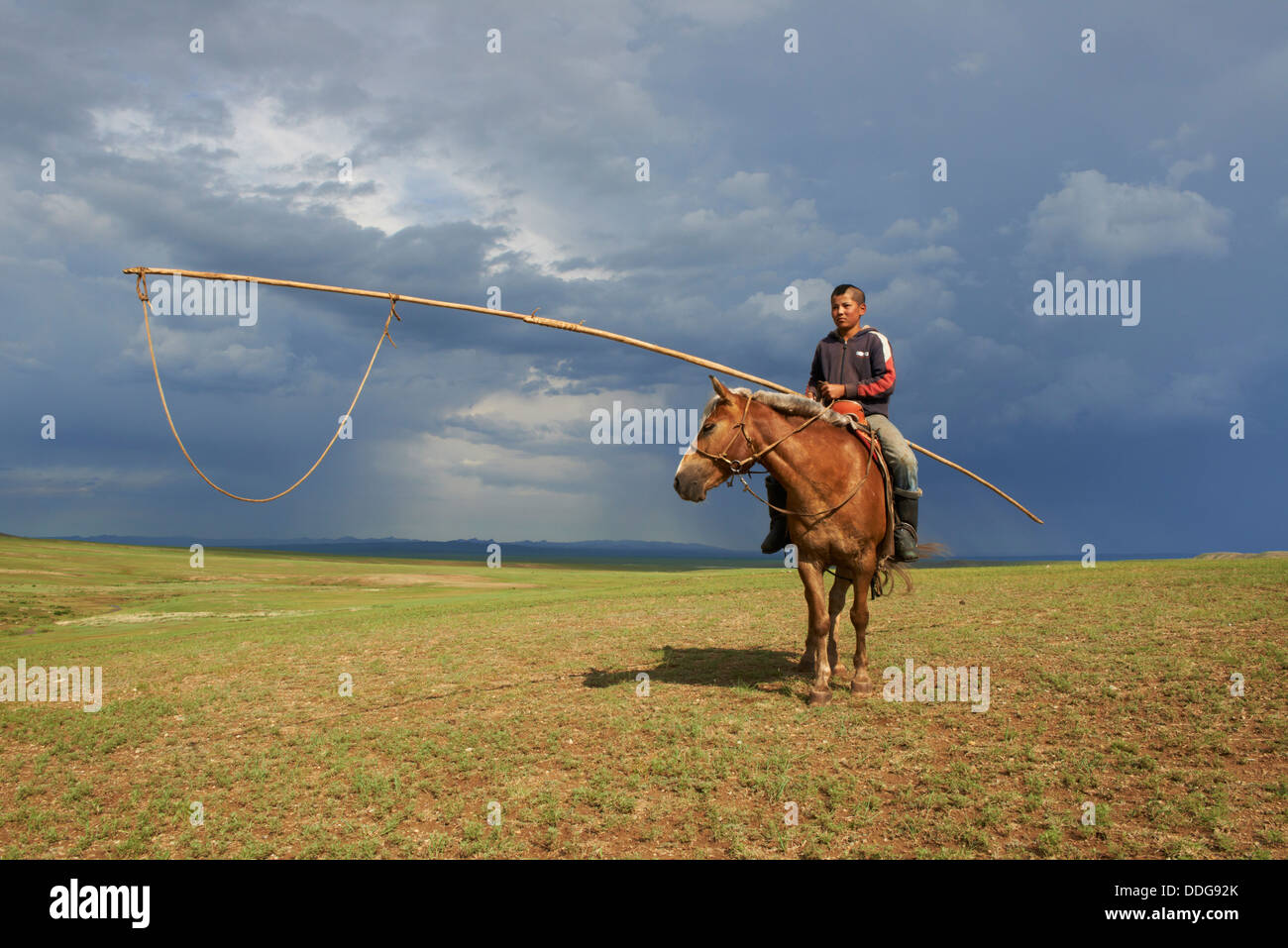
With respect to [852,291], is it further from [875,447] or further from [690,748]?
[690,748]

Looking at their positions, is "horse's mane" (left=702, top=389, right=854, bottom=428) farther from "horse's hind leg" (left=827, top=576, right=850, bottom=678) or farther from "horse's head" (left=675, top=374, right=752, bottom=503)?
"horse's hind leg" (left=827, top=576, right=850, bottom=678)

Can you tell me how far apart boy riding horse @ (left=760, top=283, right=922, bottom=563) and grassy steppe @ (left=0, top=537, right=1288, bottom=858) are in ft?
7.79

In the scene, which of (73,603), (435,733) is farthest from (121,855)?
(73,603)

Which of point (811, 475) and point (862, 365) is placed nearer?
point (811, 475)

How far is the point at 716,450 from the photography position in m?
8.70

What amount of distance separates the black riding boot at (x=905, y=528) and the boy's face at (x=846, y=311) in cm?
250

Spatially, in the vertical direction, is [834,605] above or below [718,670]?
above

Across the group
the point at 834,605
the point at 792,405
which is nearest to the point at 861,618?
the point at 834,605

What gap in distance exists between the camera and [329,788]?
740 cm

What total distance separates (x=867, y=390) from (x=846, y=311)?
1172 mm

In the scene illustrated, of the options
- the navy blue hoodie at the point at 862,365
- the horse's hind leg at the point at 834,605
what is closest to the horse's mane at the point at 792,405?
the navy blue hoodie at the point at 862,365

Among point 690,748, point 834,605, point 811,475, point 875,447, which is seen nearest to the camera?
point 690,748

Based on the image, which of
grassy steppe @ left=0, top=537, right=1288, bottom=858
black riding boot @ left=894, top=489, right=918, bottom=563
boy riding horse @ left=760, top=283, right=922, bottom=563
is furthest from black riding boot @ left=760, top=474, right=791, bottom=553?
grassy steppe @ left=0, top=537, right=1288, bottom=858
